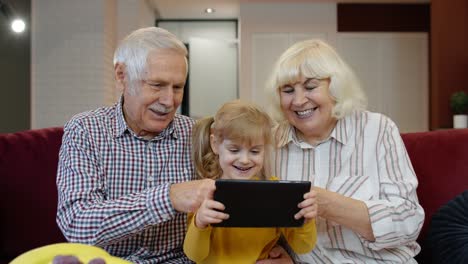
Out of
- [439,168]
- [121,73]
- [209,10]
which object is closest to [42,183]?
[121,73]

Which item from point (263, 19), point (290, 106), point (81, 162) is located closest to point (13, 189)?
point (81, 162)

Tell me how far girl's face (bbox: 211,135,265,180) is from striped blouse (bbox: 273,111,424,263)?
252mm

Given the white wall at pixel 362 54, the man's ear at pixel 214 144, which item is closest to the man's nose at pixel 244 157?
the man's ear at pixel 214 144

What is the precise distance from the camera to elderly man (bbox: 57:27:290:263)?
1311mm

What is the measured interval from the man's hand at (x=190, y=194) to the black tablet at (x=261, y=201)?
1.6 inches

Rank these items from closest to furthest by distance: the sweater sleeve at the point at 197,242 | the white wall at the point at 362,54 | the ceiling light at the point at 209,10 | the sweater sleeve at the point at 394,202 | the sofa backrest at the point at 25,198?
the sweater sleeve at the point at 197,242, the sweater sleeve at the point at 394,202, the sofa backrest at the point at 25,198, the white wall at the point at 362,54, the ceiling light at the point at 209,10

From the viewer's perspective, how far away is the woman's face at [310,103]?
1488mm

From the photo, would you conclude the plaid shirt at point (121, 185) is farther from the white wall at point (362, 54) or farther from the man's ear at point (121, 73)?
the white wall at point (362, 54)

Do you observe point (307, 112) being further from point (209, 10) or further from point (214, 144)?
point (209, 10)

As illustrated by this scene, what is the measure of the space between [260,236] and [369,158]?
43 cm

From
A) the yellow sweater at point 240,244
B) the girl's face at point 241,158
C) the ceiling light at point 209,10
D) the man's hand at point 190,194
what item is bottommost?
the yellow sweater at point 240,244

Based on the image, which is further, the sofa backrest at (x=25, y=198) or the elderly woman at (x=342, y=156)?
the sofa backrest at (x=25, y=198)

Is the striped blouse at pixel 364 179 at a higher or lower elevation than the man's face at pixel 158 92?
lower

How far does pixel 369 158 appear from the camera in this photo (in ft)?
4.85
